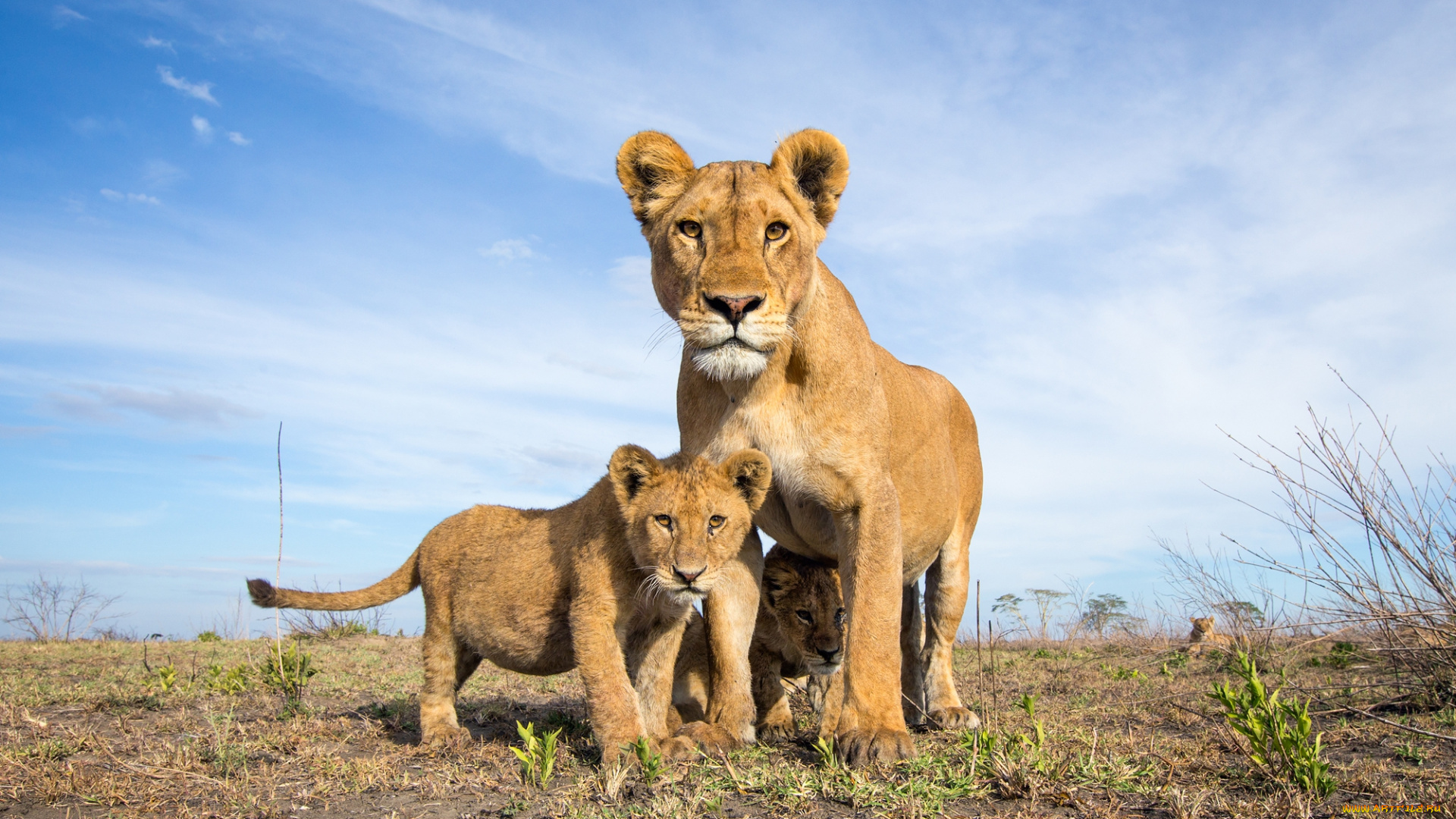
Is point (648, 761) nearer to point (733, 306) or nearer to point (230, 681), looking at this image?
point (733, 306)

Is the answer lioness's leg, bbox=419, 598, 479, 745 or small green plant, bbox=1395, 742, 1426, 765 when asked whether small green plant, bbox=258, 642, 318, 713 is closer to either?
lioness's leg, bbox=419, 598, 479, 745

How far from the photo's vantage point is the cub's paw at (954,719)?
553 centimetres

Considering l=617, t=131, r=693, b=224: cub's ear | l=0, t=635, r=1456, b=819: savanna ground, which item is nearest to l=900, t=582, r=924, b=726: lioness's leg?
l=0, t=635, r=1456, b=819: savanna ground

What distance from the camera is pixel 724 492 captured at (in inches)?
170

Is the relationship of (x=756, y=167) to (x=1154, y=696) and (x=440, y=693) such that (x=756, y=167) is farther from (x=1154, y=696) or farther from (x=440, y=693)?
(x=1154, y=696)

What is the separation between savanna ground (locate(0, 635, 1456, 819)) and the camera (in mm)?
3363

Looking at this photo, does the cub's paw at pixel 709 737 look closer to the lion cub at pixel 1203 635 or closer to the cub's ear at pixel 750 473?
the cub's ear at pixel 750 473

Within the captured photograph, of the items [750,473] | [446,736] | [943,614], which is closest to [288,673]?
[446,736]

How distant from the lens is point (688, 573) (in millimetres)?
3998

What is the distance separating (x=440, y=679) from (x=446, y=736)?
32cm

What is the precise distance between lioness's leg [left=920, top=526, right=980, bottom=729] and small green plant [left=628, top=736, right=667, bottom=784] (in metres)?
2.66

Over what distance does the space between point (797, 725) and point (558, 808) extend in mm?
2189

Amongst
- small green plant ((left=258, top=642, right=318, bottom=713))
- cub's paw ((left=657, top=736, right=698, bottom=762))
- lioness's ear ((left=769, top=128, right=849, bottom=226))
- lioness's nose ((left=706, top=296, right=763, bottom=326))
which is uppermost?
lioness's ear ((left=769, top=128, right=849, bottom=226))

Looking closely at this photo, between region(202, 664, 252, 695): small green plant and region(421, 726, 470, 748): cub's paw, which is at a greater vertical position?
region(202, 664, 252, 695): small green plant
